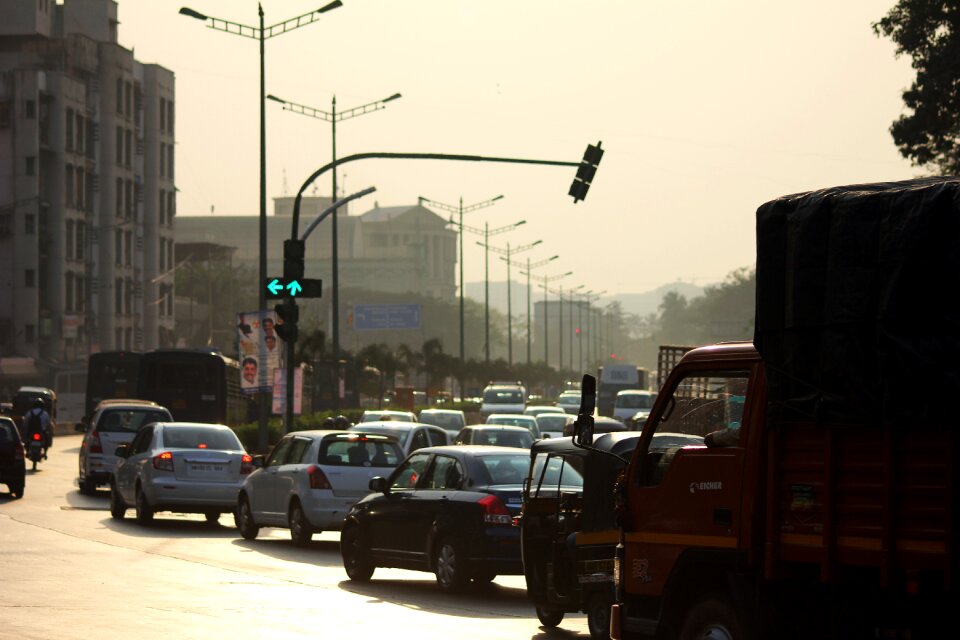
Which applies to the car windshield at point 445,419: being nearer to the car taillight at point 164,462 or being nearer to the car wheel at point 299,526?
the car taillight at point 164,462

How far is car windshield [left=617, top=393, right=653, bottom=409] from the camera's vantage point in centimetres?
6003

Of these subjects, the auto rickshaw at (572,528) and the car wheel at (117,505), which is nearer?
the auto rickshaw at (572,528)

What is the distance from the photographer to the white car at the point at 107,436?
110ft

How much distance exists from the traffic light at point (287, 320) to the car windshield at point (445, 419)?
16792 mm

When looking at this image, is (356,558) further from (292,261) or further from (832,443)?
(292,261)

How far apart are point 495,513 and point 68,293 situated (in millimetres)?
84210

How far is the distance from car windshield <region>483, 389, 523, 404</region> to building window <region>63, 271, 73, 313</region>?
37.2m

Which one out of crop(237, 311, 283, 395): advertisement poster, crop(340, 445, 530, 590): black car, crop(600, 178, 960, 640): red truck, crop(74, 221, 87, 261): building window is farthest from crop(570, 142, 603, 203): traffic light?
crop(74, 221, 87, 261): building window


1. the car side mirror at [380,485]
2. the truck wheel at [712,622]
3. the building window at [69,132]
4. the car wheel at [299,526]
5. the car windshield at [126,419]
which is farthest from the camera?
the building window at [69,132]

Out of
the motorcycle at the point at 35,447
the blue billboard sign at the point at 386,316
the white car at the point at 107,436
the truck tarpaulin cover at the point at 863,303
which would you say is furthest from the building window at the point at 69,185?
the truck tarpaulin cover at the point at 863,303

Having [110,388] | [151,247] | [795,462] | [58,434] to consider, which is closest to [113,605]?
[795,462]

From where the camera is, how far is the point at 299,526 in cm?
2302

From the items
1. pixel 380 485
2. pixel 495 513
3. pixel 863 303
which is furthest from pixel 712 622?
pixel 380 485

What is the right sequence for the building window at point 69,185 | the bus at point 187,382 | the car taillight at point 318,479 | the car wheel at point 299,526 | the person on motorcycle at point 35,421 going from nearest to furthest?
the car taillight at point 318,479, the car wheel at point 299,526, the person on motorcycle at point 35,421, the bus at point 187,382, the building window at point 69,185
